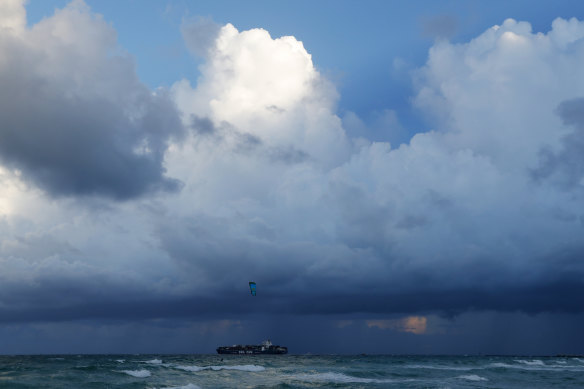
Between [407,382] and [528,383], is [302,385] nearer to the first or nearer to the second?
[407,382]

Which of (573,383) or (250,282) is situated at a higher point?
(250,282)

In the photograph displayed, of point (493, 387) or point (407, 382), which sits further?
point (407, 382)

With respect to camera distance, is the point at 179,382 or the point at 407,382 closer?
the point at 179,382

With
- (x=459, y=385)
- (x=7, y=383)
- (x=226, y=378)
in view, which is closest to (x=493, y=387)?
(x=459, y=385)

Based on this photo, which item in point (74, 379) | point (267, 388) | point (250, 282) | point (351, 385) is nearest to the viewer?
point (267, 388)

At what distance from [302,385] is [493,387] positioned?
2649 cm

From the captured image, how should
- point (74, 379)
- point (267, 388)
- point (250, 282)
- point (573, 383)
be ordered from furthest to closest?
point (250, 282) < point (573, 383) < point (74, 379) < point (267, 388)

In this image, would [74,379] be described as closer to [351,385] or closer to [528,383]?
[351,385]

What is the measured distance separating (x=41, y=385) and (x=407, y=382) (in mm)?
50521

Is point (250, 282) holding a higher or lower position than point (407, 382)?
higher

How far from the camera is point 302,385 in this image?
64375mm

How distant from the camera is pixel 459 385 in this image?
2672 inches

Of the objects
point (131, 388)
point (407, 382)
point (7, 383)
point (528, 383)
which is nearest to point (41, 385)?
point (7, 383)

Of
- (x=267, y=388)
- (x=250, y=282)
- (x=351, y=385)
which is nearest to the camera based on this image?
(x=267, y=388)
